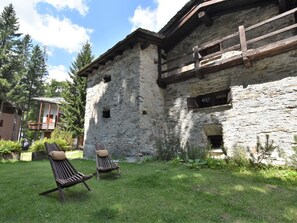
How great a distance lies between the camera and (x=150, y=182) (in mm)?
4664

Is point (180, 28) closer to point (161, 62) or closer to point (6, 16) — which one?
point (161, 62)

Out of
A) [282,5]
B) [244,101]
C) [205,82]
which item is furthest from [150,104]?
[282,5]

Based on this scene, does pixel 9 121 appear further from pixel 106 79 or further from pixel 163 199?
pixel 163 199

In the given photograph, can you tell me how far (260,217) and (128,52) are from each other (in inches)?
308

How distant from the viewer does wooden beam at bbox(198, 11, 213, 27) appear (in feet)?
26.2

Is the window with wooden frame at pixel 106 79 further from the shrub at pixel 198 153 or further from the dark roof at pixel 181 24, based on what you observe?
the shrub at pixel 198 153

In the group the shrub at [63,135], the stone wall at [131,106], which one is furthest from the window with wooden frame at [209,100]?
the shrub at [63,135]

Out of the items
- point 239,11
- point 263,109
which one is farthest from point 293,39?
point 239,11

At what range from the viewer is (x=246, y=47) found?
6.40m

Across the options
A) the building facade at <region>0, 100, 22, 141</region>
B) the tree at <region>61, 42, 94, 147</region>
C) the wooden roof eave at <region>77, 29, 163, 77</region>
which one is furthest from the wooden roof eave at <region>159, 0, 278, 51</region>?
the building facade at <region>0, 100, 22, 141</region>

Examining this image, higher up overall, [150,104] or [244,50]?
[244,50]

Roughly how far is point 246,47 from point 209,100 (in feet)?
8.30

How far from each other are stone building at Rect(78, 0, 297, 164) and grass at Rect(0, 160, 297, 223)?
2.11 meters

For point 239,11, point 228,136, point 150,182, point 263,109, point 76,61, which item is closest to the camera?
point 150,182
